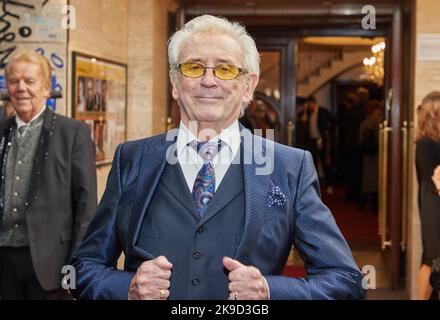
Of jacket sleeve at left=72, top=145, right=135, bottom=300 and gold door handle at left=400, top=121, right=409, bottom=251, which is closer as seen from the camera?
jacket sleeve at left=72, top=145, right=135, bottom=300

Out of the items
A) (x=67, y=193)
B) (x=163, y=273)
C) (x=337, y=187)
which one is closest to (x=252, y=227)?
(x=163, y=273)

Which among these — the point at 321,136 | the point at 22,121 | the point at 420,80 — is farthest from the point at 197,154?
the point at 321,136

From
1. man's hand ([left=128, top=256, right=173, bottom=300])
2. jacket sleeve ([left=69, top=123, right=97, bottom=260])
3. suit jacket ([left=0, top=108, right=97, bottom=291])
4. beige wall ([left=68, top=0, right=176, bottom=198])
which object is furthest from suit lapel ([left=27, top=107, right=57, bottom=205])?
beige wall ([left=68, top=0, right=176, bottom=198])

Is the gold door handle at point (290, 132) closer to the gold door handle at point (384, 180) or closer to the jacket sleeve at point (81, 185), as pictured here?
the gold door handle at point (384, 180)

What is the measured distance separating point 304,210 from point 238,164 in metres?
0.20

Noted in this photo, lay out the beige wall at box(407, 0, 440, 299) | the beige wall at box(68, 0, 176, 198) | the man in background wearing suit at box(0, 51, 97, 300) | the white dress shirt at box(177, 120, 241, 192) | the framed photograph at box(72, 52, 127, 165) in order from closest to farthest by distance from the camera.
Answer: the white dress shirt at box(177, 120, 241, 192) → the man in background wearing suit at box(0, 51, 97, 300) → the framed photograph at box(72, 52, 127, 165) → the beige wall at box(68, 0, 176, 198) → the beige wall at box(407, 0, 440, 299)

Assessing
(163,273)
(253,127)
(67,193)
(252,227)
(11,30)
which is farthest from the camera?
(253,127)

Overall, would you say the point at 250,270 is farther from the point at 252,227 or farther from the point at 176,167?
the point at 176,167

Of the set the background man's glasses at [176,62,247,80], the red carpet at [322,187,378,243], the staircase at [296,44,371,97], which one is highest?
the staircase at [296,44,371,97]

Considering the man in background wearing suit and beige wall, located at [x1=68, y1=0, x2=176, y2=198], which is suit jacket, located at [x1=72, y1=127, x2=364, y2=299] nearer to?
the man in background wearing suit

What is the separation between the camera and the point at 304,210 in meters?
1.87

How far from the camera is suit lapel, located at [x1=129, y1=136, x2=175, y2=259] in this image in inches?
72.7

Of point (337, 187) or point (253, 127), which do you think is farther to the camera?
point (337, 187)

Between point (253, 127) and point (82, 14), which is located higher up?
point (82, 14)
